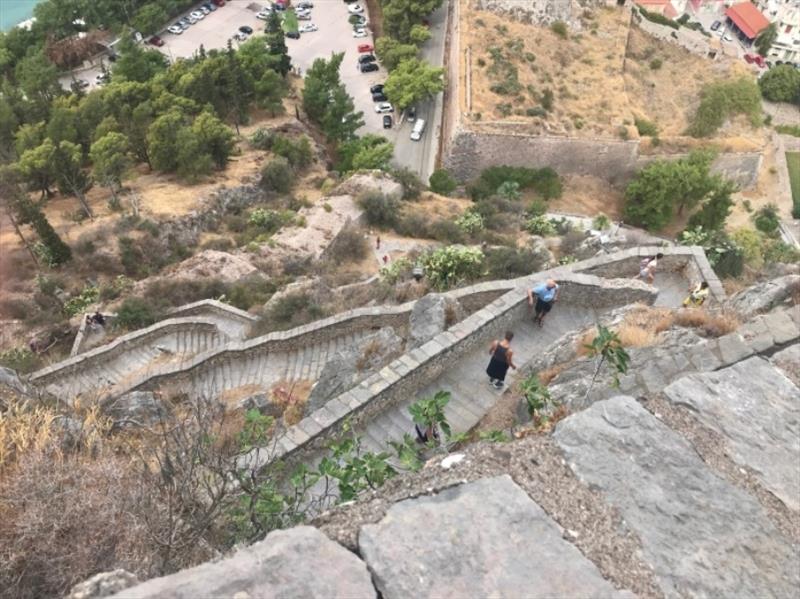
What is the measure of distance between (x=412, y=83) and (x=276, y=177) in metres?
12.4

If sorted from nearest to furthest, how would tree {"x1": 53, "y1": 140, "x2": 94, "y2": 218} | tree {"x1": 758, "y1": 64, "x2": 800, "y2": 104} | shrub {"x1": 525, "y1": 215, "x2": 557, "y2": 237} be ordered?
1. shrub {"x1": 525, "y1": 215, "x2": 557, "y2": 237}
2. tree {"x1": 53, "y1": 140, "x2": 94, "y2": 218}
3. tree {"x1": 758, "y1": 64, "x2": 800, "y2": 104}

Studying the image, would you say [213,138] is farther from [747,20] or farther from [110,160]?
[747,20]

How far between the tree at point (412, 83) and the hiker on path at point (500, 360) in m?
27.7

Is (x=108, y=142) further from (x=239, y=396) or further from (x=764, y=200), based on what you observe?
(x=764, y=200)

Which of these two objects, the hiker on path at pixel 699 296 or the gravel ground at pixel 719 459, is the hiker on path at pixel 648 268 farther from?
the gravel ground at pixel 719 459

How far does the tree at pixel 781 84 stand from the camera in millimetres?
45438

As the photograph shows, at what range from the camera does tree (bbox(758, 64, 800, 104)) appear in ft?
149

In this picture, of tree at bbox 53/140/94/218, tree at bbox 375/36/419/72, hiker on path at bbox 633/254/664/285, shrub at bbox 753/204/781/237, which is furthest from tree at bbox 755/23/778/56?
tree at bbox 53/140/94/218

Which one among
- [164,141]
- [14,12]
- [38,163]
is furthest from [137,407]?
[14,12]

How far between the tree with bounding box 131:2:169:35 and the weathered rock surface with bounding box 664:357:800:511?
47.6 metres

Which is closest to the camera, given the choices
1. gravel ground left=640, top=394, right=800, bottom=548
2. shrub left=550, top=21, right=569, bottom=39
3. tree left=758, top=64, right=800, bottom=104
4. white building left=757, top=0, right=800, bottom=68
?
gravel ground left=640, top=394, right=800, bottom=548

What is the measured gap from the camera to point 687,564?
3156 mm

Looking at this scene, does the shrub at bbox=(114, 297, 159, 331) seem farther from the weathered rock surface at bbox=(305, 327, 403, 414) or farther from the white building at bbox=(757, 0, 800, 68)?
the white building at bbox=(757, 0, 800, 68)

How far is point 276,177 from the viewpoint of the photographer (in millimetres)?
25281
